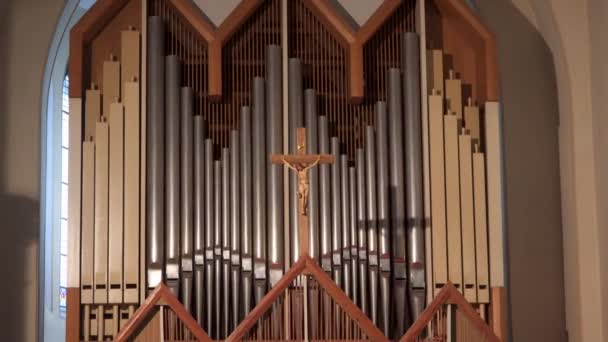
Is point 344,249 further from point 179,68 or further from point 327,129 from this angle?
point 179,68

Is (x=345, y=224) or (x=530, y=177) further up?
(x=530, y=177)

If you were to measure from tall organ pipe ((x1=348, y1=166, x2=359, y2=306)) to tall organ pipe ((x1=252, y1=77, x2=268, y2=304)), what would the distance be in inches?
28.0

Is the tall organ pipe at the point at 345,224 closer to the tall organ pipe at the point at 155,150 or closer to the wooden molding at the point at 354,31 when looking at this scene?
the wooden molding at the point at 354,31

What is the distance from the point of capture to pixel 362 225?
1138 centimetres

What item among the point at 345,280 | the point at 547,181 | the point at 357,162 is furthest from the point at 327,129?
the point at 547,181

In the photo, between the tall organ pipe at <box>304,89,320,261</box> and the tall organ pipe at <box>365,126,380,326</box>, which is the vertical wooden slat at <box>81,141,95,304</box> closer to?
the tall organ pipe at <box>304,89,320,261</box>

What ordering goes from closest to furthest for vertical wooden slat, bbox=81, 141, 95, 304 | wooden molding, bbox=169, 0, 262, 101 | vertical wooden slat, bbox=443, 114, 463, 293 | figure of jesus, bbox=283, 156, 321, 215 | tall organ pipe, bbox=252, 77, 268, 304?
figure of jesus, bbox=283, 156, 321, 215
vertical wooden slat, bbox=81, 141, 95, 304
tall organ pipe, bbox=252, 77, 268, 304
vertical wooden slat, bbox=443, 114, 463, 293
wooden molding, bbox=169, 0, 262, 101

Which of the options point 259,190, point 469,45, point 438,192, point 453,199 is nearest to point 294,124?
point 259,190

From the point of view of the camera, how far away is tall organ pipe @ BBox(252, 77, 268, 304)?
11.3 meters

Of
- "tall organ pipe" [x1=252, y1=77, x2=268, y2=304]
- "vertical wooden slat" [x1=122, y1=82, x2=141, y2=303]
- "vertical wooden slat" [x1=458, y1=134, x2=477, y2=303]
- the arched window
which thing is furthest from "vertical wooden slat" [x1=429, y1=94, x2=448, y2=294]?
the arched window

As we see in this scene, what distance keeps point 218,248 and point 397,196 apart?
60.7 inches

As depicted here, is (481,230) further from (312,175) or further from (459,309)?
(312,175)

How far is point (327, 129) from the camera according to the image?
38.1ft

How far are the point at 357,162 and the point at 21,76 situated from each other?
312 centimetres
